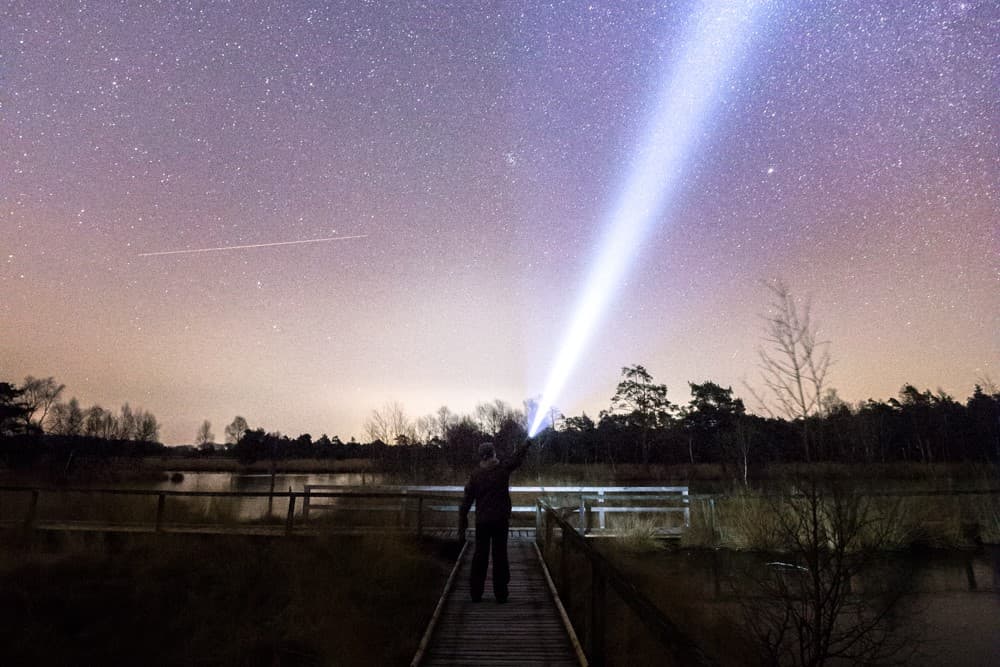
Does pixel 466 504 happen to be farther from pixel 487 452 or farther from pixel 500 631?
pixel 500 631

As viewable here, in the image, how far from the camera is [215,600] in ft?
36.6

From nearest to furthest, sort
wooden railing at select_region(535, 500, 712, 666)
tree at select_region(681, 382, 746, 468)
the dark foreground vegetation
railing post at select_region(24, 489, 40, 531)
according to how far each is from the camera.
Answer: wooden railing at select_region(535, 500, 712, 666) → the dark foreground vegetation → railing post at select_region(24, 489, 40, 531) → tree at select_region(681, 382, 746, 468)

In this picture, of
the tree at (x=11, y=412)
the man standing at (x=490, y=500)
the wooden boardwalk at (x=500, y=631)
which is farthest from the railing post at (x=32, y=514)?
the tree at (x=11, y=412)

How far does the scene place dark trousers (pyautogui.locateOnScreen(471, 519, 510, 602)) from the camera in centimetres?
786

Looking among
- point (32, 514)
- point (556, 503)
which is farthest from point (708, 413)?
point (32, 514)

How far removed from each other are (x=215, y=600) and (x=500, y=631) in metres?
6.78

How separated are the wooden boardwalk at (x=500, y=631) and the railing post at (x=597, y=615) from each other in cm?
68

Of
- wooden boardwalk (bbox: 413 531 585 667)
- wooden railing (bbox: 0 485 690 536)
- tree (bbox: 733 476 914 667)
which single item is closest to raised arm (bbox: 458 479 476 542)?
wooden boardwalk (bbox: 413 531 585 667)

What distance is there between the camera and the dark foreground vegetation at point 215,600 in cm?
857

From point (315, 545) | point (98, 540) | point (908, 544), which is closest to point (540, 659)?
point (315, 545)

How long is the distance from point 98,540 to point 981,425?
218ft

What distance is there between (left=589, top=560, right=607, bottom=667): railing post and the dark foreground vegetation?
2367 millimetres

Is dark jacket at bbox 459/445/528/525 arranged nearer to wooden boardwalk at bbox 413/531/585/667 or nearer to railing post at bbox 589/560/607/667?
wooden boardwalk at bbox 413/531/585/667

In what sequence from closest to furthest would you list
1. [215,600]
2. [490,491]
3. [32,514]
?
[490,491] < [215,600] < [32,514]
